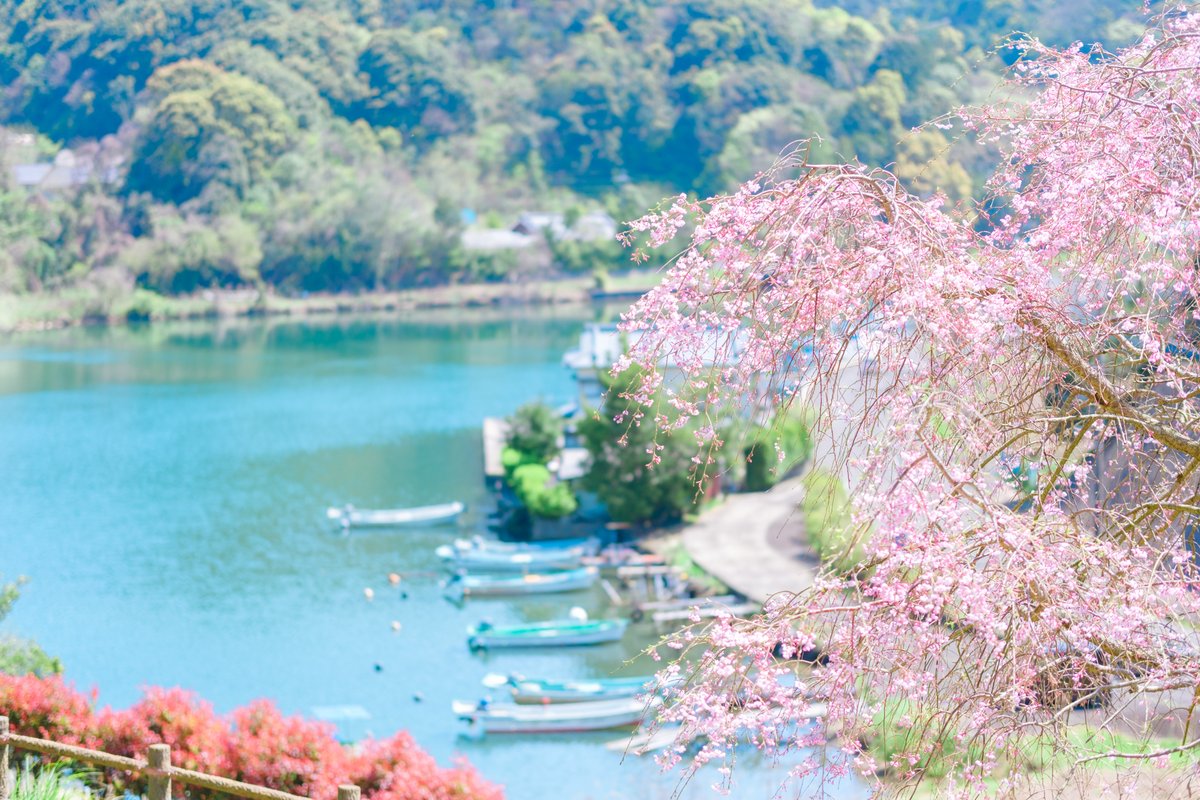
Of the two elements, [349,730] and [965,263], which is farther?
[349,730]

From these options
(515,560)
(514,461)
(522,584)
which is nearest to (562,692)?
(522,584)

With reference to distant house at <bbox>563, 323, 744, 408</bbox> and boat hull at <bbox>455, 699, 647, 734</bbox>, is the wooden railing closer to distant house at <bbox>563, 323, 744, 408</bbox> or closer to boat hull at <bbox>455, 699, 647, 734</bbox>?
boat hull at <bbox>455, 699, 647, 734</bbox>

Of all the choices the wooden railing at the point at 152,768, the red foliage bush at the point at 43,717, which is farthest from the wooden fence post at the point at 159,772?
the red foliage bush at the point at 43,717

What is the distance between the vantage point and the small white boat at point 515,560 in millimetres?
20500

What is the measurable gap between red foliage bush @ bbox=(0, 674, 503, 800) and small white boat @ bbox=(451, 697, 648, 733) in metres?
8.27

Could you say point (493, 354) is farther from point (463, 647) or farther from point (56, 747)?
point (56, 747)

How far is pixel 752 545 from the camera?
20391 mm

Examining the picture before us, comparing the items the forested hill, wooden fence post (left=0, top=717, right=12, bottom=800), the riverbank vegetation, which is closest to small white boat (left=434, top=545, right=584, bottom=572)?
the riverbank vegetation

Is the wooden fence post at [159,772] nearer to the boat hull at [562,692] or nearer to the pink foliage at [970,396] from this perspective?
the pink foliage at [970,396]

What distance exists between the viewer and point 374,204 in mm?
54750

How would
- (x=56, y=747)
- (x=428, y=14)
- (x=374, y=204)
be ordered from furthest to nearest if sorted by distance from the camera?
(x=428, y=14) → (x=374, y=204) → (x=56, y=747)

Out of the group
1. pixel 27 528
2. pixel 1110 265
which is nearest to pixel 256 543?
pixel 27 528

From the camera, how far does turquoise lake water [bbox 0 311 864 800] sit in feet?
51.3

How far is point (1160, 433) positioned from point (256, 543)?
19.6m
